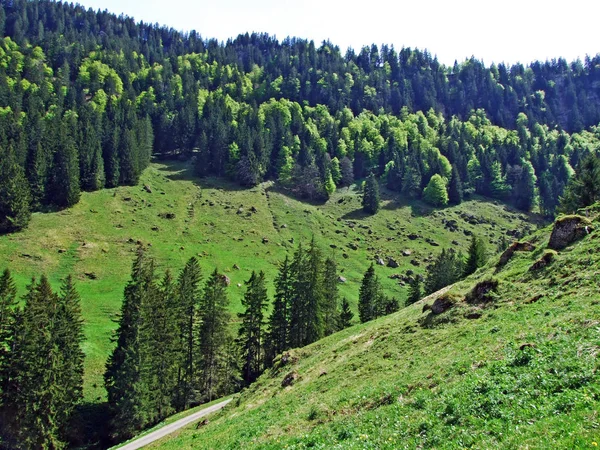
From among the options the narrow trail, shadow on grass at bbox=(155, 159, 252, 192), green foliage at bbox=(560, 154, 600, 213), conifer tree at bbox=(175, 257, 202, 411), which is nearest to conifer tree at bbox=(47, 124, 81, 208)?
shadow on grass at bbox=(155, 159, 252, 192)

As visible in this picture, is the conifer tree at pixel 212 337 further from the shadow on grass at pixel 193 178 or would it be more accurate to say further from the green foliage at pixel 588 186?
the shadow on grass at pixel 193 178

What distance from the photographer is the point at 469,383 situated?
53.2ft

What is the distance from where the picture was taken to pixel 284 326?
7000 centimetres

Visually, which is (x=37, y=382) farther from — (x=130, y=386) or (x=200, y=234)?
(x=200, y=234)

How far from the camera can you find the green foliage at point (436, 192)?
170250 mm

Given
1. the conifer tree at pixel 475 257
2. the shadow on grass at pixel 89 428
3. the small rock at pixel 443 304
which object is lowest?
the shadow on grass at pixel 89 428

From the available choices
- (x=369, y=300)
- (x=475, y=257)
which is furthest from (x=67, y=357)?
(x=475, y=257)

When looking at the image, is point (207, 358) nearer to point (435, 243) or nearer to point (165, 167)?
point (435, 243)

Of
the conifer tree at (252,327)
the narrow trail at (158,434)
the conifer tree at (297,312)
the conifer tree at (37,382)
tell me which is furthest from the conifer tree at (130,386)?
the conifer tree at (297,312)

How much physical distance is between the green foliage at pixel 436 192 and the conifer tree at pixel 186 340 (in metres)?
129

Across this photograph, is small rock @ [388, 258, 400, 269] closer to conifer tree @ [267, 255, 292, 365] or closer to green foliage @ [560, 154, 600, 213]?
conifer tree @ [267, 255, 292, 365]

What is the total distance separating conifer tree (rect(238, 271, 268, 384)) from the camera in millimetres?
67125

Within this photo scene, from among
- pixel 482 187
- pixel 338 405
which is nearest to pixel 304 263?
pixel 338 405

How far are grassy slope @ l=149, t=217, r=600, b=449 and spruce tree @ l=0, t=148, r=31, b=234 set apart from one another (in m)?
88.9
